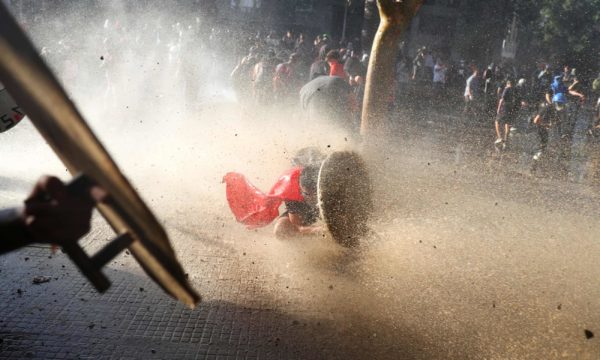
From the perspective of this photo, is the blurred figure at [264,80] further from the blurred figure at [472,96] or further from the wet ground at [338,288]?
the blurred figure at [472,96]

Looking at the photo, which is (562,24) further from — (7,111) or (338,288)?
(7,111)

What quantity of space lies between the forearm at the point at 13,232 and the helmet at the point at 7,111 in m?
3.08

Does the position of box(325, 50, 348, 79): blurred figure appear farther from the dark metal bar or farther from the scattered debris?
the dark metal bar

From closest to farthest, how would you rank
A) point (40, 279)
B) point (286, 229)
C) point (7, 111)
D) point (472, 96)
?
point (7, 111)
point (40, 279)
point (286, 229)
point (472, 96)

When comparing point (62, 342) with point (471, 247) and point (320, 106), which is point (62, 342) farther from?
point (320, 106)

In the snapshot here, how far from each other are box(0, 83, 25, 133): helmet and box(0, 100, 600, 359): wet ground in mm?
1294

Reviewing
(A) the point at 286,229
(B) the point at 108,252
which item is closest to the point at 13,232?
(B) the point at 108,252

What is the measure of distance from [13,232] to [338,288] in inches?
138

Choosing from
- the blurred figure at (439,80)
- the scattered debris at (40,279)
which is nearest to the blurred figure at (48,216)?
the scattered debris at (40,279)

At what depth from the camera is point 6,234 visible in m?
1.36

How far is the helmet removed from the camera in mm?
4043

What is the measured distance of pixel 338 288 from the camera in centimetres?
458

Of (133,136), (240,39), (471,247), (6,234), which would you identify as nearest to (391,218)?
(471,247)

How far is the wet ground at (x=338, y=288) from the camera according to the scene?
370 centimetres
